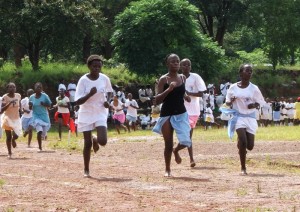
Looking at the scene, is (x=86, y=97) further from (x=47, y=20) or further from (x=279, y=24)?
(x=279, y=24)

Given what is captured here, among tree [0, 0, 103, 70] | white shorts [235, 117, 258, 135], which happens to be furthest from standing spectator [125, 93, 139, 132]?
white shorts [235, 117, 258, 135]

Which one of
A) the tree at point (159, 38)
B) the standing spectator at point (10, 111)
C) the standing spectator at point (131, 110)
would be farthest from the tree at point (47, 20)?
the standing spectator at point (10, 111)

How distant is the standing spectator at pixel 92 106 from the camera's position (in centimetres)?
1257

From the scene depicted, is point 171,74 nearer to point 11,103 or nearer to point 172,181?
point 172,181

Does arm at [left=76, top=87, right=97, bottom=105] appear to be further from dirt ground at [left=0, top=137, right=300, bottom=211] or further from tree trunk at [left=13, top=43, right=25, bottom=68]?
tree trunk at [left=13, top=43, right=25, bottom=68]

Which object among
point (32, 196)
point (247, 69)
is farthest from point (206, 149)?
point (32, 196)

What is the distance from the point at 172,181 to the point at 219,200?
2415 mm

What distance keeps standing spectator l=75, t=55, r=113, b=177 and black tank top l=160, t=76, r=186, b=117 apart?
91 centimetres

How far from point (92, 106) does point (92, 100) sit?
9 cm

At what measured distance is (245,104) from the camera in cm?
1350

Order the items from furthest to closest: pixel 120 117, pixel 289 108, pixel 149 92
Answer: pixel 149 92 < pixel 289 108 < pixel 120 117

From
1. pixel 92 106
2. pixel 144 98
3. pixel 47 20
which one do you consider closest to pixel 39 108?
pixel 92 106

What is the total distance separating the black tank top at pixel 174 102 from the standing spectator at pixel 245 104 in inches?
51.0

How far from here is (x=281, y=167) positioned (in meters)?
15.0
